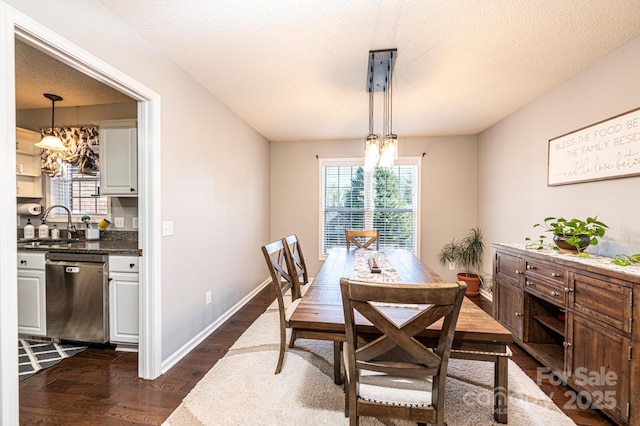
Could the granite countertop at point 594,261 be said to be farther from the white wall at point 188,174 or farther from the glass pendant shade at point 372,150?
the white wall at point 188,174

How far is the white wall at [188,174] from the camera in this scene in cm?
156

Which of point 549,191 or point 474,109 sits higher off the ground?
point 474,109

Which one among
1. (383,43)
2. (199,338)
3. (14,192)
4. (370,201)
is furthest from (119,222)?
(370,201)

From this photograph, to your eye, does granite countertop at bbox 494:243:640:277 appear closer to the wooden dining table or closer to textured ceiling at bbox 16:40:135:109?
the wooden dining table

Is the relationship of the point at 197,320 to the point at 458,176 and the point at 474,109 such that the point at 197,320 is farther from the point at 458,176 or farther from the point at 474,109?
the point at 458,176

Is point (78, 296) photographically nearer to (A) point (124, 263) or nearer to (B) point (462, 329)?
(A) point (124, 263)

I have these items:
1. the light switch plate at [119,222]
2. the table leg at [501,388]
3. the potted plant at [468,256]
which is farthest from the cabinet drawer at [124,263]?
the potted plant at [468,256]

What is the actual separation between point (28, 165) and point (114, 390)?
2.99 m

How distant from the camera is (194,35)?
1.86 metres

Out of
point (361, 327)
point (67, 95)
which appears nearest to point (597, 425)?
point (361, 327)

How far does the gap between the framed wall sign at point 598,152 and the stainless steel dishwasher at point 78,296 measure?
4053 mm

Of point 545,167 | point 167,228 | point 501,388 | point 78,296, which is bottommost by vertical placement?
point 501,388

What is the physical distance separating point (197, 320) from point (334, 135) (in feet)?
10.5

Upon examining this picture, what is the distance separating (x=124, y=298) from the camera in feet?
7.56
